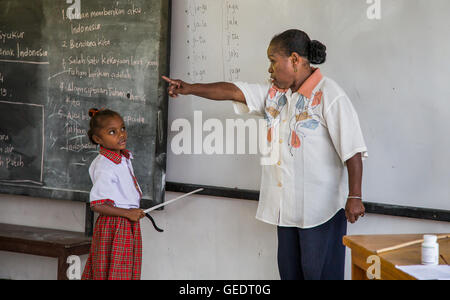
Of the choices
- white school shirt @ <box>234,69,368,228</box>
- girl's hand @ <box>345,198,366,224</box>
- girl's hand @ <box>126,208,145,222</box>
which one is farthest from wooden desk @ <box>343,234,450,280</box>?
girl's hand @ <box>126,208,145,222</box>

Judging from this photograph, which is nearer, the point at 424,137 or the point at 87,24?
the point at 424,137

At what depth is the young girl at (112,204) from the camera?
236 cm

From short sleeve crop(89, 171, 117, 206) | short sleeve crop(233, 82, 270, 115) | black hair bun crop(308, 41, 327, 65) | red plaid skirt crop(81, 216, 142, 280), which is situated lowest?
red plaid skirt crop(81, 216, 142, 280)

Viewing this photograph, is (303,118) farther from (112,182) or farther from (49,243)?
(49,243)

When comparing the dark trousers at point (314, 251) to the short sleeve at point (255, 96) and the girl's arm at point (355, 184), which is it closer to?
the girl's arm at point (355, 184)

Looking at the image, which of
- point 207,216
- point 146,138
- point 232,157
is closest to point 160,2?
point 146,138

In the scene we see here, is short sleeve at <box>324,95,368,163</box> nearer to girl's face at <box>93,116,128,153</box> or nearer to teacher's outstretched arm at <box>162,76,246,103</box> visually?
teacher's outstretched arm at <box>162,76,246,103</box>

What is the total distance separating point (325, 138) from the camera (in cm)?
227

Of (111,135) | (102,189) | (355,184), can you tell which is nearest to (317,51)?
(355,184)

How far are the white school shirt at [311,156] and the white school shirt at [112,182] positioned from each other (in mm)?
636

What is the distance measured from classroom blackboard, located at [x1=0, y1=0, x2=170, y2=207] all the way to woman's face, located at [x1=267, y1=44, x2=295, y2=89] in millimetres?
836

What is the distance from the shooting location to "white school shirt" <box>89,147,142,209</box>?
2.36 metres

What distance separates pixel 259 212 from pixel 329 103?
569 mm
